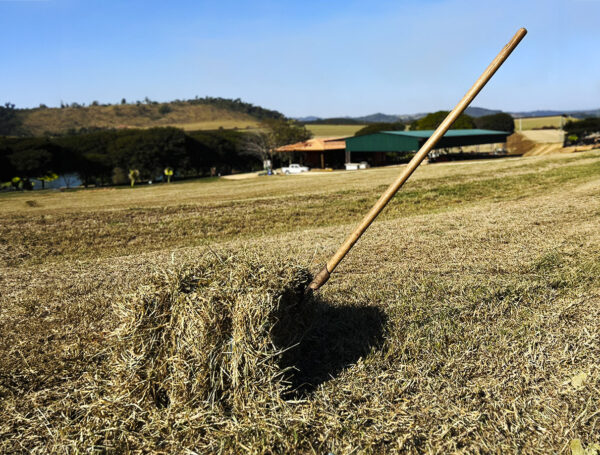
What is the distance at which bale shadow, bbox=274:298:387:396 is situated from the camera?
400 centimetres

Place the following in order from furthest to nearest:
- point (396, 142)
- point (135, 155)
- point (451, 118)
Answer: point (135, 155) → point (396, 142) → point (451, 118)

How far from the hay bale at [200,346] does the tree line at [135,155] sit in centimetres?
6315

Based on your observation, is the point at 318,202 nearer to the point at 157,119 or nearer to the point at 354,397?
the point at 354,397

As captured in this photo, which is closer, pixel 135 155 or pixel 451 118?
pixel 451 118

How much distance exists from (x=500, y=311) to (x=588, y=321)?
824 mm

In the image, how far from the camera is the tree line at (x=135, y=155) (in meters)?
60.7

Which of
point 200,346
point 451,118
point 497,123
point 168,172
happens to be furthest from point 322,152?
point 497,123

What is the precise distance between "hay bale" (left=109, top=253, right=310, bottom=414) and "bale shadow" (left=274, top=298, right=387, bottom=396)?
0.23 m

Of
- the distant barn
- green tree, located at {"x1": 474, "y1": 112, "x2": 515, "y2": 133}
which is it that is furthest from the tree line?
green tree, located at {"x1": 474, "y1": 112, "x2": 515, "y2": 133}

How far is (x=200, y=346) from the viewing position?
3484 mm

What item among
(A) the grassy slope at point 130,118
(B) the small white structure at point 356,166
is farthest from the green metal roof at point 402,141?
(A) the grassy slope at point 130,118

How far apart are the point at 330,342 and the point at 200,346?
62.5 inches

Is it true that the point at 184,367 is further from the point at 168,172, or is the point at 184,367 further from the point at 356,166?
the point at 168,172

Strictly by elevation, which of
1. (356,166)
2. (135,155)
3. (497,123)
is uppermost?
(497,123)
